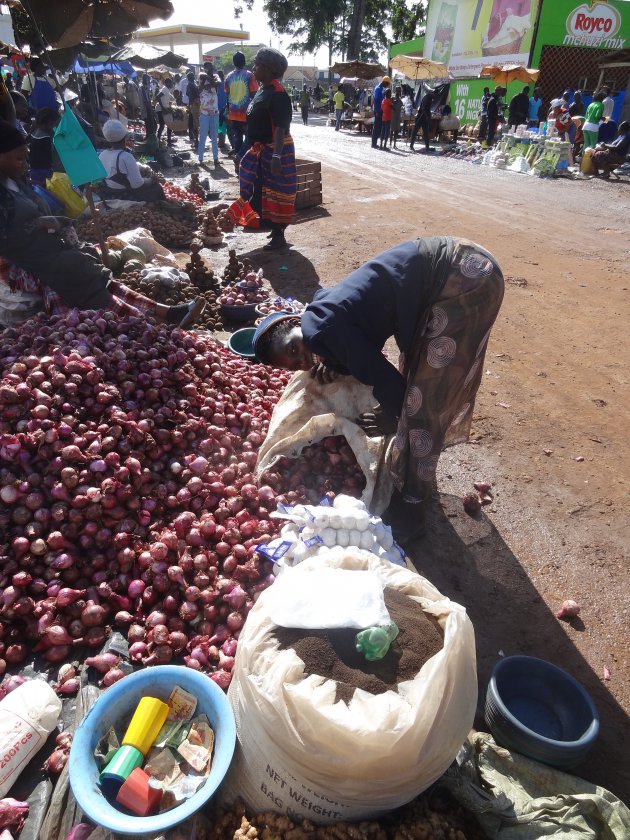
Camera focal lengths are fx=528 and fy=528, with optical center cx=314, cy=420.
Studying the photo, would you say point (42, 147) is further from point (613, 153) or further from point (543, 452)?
point (613, 153)

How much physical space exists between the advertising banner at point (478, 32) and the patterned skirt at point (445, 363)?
897 inches

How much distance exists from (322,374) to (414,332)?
60cm

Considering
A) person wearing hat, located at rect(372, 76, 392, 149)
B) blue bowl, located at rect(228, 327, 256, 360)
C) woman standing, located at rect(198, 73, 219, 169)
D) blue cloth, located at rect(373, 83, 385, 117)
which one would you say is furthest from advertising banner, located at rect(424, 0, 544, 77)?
blue bowl, located at rect(228, 327, 256, 360)

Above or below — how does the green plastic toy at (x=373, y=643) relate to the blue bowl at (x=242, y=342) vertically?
above

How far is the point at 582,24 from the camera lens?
760 inches

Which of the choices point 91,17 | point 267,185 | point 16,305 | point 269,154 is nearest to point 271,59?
point 269,154

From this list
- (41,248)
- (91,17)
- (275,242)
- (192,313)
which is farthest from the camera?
(275,242)

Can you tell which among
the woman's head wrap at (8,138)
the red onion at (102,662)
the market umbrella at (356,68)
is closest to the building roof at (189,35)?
the market umbrella at (356,68)

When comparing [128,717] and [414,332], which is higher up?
[414,332]

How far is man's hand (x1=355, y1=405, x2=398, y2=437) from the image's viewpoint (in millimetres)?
2973

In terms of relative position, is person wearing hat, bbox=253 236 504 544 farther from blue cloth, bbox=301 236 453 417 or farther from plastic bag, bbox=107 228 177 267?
plastic bag, bbox=107 228 177 267

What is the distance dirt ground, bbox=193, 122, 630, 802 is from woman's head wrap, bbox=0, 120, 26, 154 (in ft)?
9.35

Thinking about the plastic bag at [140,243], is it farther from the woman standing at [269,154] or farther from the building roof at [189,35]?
the building roof at [189,35]

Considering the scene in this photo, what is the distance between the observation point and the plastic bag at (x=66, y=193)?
5.29 metres
